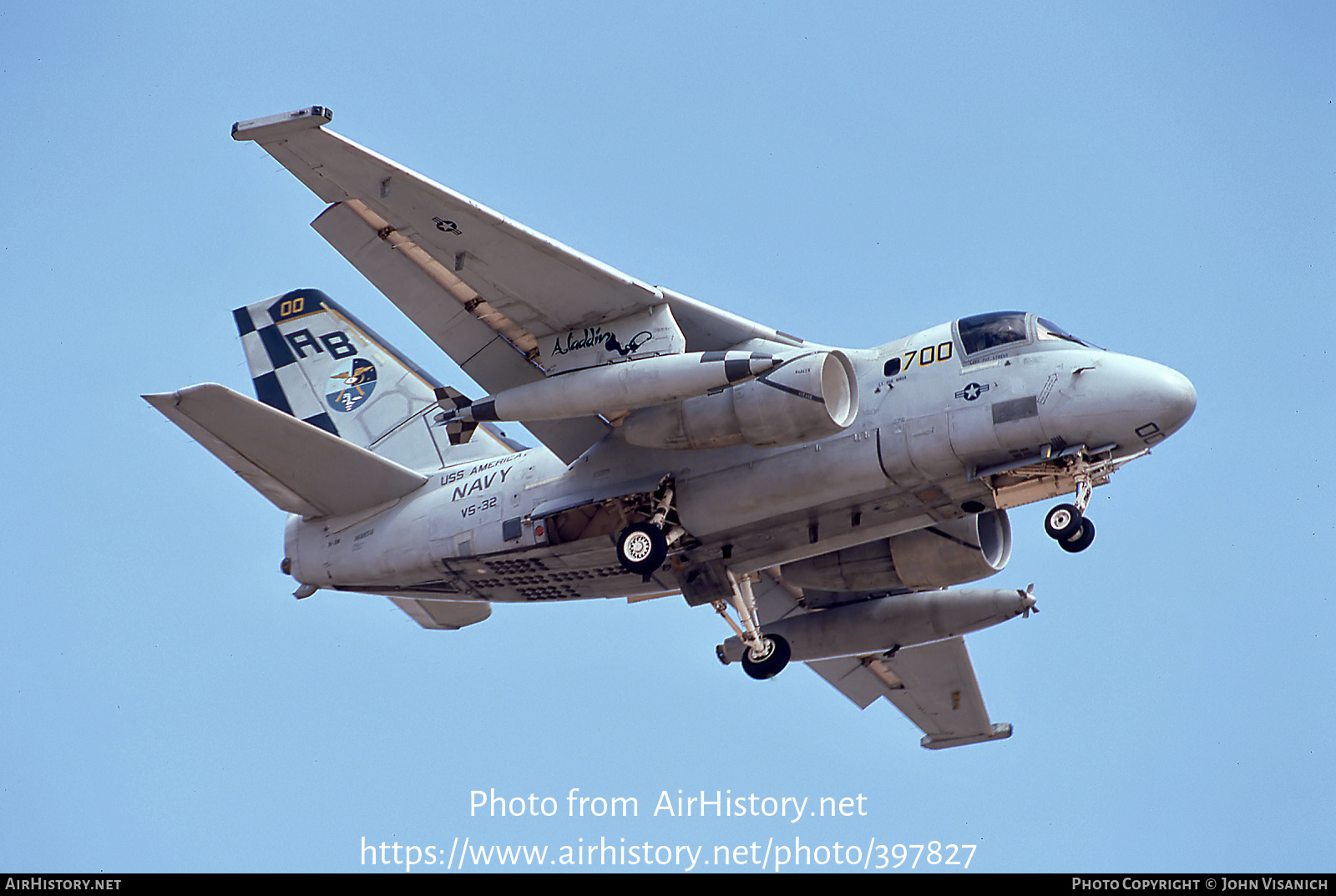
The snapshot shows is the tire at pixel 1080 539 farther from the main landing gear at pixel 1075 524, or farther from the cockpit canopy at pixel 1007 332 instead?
the cockpit canopy at pixel 1007 332

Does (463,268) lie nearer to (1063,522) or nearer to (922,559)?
(922,559)

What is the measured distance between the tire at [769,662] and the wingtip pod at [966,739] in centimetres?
657

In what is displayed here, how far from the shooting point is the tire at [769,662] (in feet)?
73.1

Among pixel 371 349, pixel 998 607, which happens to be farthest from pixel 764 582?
pixel 371 349

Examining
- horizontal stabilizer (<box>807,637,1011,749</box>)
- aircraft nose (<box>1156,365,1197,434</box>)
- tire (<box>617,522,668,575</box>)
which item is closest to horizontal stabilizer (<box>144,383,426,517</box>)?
tire (<box>617,522,668,575</box>)

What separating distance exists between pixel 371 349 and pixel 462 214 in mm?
6952

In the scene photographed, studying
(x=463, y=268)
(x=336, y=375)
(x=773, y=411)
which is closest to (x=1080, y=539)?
(x=773, y=411)

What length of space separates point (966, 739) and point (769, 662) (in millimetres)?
7076

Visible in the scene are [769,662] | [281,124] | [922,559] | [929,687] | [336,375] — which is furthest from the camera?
[929,687]

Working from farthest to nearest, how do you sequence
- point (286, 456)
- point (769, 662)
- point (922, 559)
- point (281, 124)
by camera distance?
point (922, 559) < point (769, 662) < point (286, 456) < point (281, 124)

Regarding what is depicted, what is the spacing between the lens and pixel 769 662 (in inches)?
878

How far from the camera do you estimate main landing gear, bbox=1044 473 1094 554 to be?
19312mm

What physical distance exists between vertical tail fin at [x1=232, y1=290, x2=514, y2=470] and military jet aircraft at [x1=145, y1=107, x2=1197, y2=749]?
0.72 metres

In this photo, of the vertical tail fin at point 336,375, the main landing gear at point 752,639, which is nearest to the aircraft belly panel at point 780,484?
the main landing gear at point 752,639
